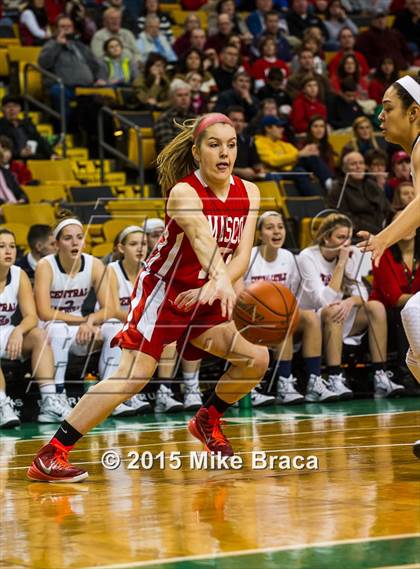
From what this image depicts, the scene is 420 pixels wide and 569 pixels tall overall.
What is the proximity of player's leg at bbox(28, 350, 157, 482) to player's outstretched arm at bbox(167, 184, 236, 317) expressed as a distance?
39 cm

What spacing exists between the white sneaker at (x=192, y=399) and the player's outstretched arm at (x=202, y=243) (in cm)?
347

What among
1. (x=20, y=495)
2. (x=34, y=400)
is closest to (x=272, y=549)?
(x=20, y=495)

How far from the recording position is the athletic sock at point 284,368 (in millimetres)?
9836

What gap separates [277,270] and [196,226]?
4351 mm

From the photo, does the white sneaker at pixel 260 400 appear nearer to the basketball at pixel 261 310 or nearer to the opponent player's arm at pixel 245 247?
the basketball at pixel 261 310

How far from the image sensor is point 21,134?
1283 cm

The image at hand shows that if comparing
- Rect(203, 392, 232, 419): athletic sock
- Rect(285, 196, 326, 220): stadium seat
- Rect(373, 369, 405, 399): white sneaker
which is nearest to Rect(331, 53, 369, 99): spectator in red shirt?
Rect(285, 196, 326, 220): stadium seat

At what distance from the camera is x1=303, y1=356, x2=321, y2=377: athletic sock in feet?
32.7

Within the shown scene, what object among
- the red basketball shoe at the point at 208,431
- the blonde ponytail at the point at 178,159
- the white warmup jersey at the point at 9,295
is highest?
the blonde ponytail at the point at 178,159

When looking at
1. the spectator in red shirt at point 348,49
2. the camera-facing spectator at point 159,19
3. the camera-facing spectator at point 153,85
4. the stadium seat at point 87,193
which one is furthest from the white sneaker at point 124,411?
the spectator in red shirt at point 348,49

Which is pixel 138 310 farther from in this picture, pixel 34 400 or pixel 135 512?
pixel 34 400

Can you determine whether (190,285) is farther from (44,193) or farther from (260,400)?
(44,193)

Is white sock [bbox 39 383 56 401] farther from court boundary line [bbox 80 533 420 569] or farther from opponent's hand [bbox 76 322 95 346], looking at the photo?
court boundary line [bbox 80 533 420 569]

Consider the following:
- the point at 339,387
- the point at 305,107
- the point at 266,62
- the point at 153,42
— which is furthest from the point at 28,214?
the point at 266,62
